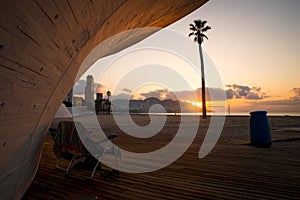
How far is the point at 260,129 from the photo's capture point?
711cm

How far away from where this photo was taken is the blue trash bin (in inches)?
272

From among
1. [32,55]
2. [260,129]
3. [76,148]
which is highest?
[32,55]

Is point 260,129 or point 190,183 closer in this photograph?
point 190,183

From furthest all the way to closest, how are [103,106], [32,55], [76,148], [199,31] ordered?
[103,106]
[199,31]
[76,148]
[32,55]

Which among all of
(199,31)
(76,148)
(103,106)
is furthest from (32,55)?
(103,106)

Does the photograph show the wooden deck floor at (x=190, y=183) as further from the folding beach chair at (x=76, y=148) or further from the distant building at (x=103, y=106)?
the distant building at (x=103, y=106)

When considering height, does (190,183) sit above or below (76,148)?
below

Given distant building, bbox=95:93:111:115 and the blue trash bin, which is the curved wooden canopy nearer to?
the blue trash bin

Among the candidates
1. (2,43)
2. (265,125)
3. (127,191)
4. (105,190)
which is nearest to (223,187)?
(127,191)

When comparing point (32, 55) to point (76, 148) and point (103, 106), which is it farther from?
point (103, 106)

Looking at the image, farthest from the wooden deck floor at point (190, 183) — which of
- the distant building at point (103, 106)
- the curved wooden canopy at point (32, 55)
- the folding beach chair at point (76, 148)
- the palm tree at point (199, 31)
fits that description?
the distant building at point (103, 106)

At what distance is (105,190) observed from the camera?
325 centimetres

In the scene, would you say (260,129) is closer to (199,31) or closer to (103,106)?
(199,31)

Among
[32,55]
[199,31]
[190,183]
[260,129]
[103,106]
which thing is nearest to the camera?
[32,55]
